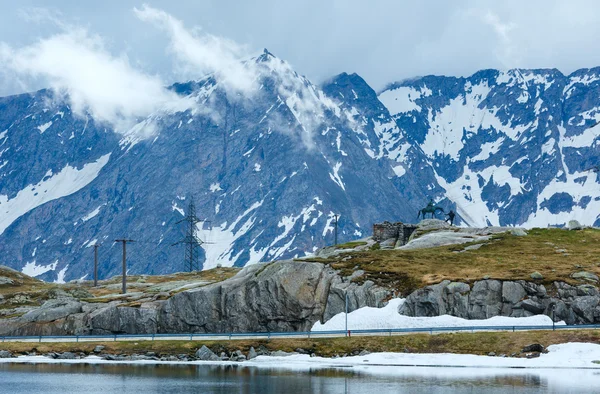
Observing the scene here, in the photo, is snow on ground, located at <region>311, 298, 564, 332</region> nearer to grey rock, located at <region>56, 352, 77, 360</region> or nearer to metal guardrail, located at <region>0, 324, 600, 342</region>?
metal guardrail, located at <region>0, 324, 600, 342</region>

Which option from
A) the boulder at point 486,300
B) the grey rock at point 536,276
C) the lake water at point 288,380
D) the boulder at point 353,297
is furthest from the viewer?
the boulder at point 353,297

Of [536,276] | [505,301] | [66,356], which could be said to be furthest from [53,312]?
[536,276]

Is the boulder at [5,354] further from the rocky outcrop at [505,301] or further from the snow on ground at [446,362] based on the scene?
the rocky outcrop at [505,301]

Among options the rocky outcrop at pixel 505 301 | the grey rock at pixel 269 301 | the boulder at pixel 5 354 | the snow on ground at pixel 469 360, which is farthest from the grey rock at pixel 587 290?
the boulder at pixel 5 354

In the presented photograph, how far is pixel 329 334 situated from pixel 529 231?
69569 millimetres

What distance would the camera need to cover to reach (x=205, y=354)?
110562 mm

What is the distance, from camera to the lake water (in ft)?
247

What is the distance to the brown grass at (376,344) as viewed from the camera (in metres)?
98.4

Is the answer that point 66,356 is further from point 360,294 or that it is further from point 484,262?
point 484,262

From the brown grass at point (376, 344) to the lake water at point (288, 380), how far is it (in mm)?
8902

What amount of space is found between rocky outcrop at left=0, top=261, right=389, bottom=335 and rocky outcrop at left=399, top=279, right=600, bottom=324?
24.4ft

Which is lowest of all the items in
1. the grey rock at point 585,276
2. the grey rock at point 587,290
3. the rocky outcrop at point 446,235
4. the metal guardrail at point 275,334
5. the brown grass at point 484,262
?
the metal guardrail at point 275,334

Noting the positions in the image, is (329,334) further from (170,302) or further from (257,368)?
(170,302)

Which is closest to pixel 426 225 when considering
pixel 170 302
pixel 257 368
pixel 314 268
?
pixel 314 268
